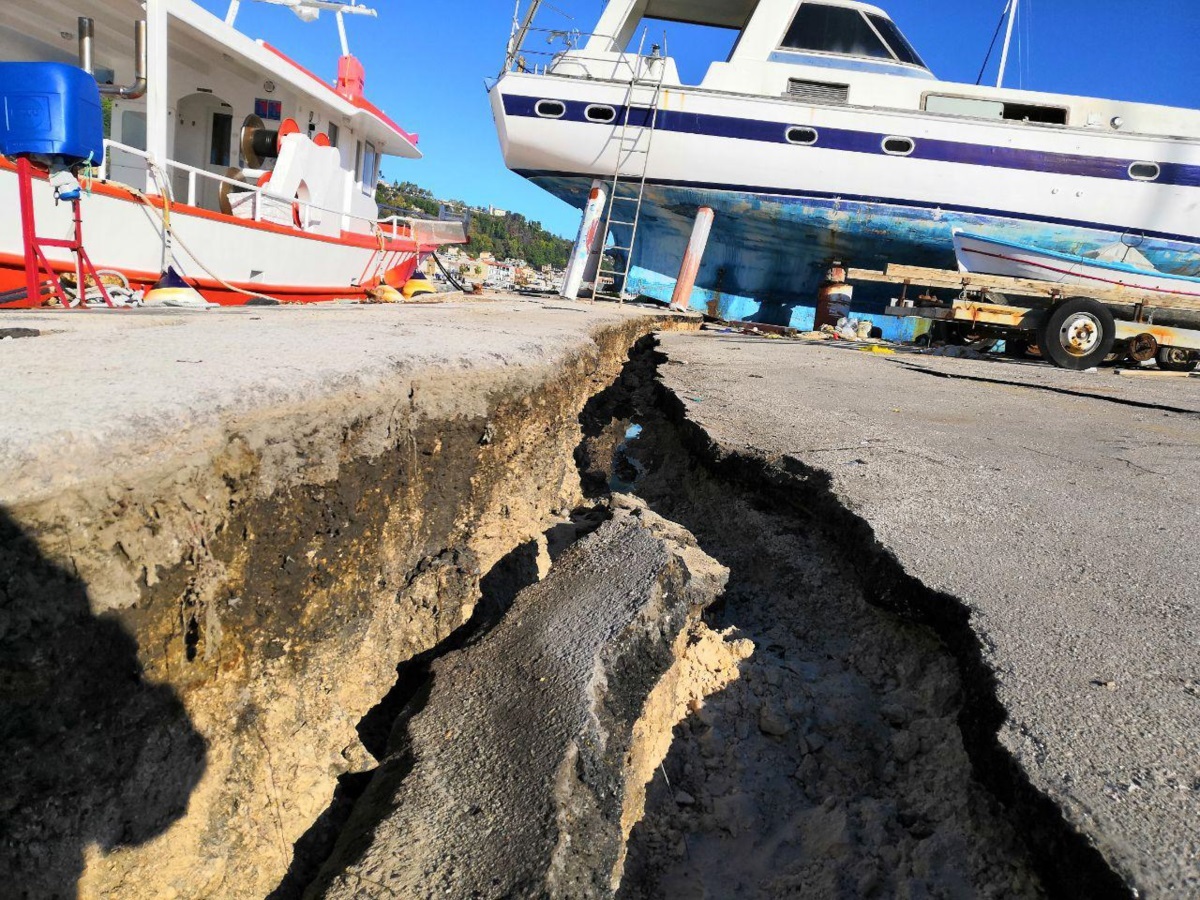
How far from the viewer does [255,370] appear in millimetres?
2047

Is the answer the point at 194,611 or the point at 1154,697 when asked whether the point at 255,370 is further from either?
the point at 1154,697

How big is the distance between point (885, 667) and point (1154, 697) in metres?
0.59

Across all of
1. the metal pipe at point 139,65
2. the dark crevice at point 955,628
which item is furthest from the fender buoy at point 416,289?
the dark crevice at point 955,628

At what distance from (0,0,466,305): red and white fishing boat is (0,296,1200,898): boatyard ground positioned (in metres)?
3.60

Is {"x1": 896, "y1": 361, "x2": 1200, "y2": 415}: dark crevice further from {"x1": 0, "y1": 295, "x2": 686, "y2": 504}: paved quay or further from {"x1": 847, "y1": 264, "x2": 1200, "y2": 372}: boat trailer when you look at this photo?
{"x1": 0, "y1": 295, "x2": 686, "y2": 504}: paved quay

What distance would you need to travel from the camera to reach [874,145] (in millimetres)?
9328

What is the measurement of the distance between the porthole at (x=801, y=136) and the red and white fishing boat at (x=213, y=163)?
5.36 meters

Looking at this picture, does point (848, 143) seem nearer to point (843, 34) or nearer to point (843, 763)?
point (843, 34)

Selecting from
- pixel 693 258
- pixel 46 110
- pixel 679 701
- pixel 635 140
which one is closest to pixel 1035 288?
pixel 693 258

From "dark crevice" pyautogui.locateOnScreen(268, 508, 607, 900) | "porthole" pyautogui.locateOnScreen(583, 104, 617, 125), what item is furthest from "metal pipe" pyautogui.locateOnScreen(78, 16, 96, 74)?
"dark crevice" pyautogui.locateOnScreen(268, 508, 607, 900)

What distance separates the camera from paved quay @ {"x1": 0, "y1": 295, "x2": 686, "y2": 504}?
133 centimetres

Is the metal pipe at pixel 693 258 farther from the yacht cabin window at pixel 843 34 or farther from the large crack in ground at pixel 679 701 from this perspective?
the large crack in ground at pixel 679 701

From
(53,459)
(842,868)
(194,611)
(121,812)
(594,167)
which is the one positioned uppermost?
(594,167)

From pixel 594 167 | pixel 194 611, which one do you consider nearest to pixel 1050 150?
pixel 594 167
